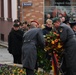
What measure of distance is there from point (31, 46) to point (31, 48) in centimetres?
5

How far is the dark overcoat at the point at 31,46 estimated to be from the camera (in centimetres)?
1051

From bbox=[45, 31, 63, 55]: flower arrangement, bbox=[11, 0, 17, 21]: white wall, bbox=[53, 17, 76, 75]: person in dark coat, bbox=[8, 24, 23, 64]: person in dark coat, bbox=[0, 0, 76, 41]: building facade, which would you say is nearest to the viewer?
bbox=[53, 17, 76, 75]: person in dark coat

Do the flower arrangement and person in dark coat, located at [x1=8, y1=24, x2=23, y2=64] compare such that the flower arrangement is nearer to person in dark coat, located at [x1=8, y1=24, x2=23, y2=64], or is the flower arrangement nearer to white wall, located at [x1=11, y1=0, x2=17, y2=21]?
person in dark coat, located at [x1=8, y1=24, x2=23, y2=64]

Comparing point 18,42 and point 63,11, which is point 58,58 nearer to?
point 18,42

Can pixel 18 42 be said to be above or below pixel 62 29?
below

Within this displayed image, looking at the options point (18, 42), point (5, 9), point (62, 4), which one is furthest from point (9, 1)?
point (18, 42)

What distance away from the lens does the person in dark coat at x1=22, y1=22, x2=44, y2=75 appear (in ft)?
34.5

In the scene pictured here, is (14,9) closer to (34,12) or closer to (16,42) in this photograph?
(34,12)

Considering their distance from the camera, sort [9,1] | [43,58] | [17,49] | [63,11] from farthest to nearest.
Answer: [9,1] < [63,11] < [17,49] < [43,58]

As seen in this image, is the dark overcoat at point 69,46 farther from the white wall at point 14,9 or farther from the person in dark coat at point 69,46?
the white wall at point 14,9

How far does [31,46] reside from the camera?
1053 centimetres

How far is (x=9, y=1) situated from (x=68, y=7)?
444 cm

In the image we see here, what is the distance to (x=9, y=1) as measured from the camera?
94.8 ft

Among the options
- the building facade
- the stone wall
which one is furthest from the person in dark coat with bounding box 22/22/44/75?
the stone wall
